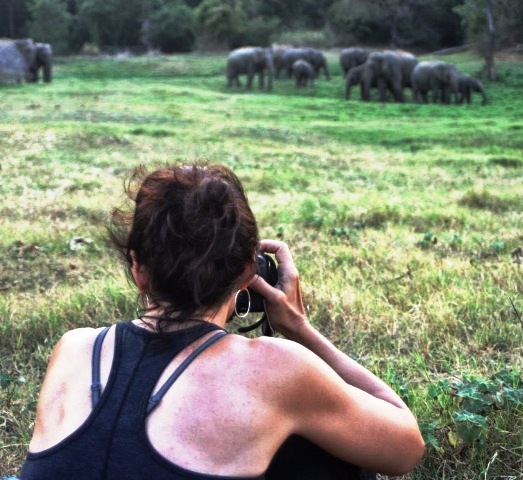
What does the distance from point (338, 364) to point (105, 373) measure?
715mm

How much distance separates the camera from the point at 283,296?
A: 7.73ft

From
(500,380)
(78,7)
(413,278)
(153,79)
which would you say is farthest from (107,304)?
(78,7)

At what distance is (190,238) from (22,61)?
33.0 m

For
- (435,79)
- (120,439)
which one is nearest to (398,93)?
(435,79)

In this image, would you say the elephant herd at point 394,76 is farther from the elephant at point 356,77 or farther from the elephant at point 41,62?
the elephant at point 41,62

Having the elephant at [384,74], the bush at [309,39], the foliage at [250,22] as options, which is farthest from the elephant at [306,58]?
the bush at [309,39]

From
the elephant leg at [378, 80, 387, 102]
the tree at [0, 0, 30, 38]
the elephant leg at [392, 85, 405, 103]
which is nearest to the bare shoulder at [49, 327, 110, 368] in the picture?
the elephant leg at [378, 80, 387, 102]

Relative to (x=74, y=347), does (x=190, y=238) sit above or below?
above

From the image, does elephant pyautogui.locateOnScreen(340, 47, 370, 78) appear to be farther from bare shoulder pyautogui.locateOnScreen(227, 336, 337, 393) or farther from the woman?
bare shoulder pyautogui.locateOnScreen(227, 336, 337, 393)

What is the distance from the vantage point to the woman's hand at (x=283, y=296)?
2.34 meters

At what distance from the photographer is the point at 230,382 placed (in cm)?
187

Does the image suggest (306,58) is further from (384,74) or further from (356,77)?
(384,74)

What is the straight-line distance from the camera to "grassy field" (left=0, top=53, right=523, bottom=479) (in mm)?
3143

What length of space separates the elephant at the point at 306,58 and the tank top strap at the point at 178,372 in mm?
37526
